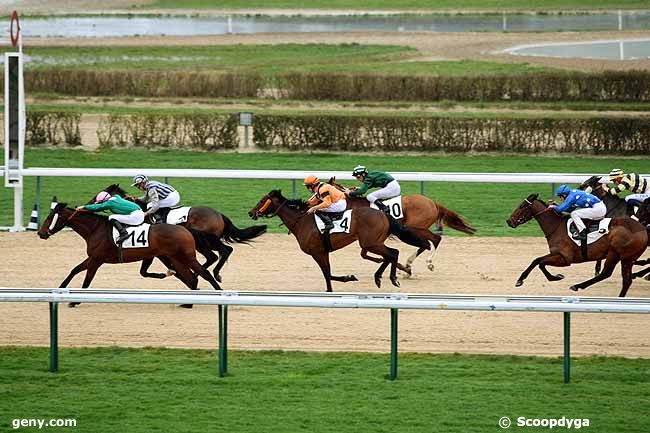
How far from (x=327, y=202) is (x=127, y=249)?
2.01 m

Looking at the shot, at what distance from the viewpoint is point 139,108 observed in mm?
25469

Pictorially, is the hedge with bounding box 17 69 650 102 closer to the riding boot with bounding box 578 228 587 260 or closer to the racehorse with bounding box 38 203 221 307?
the riding boot with bounding box 578 228 587 260

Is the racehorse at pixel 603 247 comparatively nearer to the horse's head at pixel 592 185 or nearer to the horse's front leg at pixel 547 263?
the horse's front leg at pixel 547 263

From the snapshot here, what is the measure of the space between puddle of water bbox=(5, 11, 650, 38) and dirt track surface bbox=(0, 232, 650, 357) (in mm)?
23857

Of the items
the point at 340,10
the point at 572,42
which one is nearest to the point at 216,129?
the point at 572,42

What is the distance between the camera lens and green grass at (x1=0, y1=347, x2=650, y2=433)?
8.06 metres

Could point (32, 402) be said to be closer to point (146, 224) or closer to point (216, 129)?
point (146, 224)

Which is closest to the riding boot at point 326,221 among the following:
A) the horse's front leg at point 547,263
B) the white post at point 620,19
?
the horse's front leg at point 547,263

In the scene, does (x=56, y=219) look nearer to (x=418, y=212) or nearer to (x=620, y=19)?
(x=418, y=212)

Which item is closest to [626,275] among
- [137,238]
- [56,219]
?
[137,238]

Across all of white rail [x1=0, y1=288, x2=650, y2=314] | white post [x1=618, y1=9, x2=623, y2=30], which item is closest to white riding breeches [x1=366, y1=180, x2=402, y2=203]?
white rail [x1=0, y1=288, x2=650, y2=314]

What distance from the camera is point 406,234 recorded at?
12938 millimetres

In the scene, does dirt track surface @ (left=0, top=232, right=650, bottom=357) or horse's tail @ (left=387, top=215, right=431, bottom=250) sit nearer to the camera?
dirt track surface @ (left=0, top=232, right=650, bottom=357)

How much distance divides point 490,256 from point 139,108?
12.5 meters
